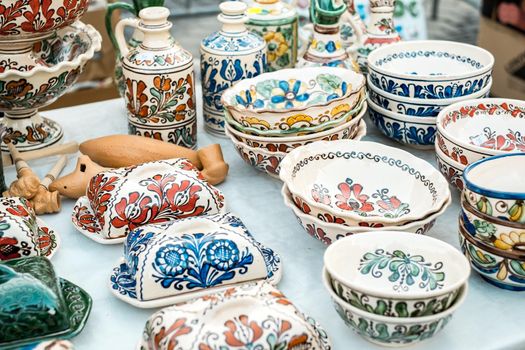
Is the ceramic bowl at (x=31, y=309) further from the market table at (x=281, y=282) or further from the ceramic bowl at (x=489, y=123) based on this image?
the ceramic bowl at (x=489, y=123)

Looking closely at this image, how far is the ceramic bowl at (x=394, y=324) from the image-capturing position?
2.48 feet

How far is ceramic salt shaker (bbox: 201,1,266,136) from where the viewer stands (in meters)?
1.26

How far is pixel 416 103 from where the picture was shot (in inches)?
46.8

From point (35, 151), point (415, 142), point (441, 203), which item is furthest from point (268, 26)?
point (441, 203)

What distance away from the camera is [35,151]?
1.25 m

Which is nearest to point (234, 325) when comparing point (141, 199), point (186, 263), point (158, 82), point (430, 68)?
point (186, 263)

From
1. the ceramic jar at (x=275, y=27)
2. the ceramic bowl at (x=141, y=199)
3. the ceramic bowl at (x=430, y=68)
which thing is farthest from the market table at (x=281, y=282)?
the ceramic jar at (x=275, y=27)

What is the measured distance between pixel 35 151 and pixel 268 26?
1.58 ft

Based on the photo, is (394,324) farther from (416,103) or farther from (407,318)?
(416,103)

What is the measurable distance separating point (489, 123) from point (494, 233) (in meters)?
0.35

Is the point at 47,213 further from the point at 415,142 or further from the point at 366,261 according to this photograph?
the point at 415,142

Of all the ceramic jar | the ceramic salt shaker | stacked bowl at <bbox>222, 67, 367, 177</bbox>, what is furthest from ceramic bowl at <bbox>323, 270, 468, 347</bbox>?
the ceramic jar

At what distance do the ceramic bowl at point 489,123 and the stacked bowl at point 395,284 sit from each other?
34 cm

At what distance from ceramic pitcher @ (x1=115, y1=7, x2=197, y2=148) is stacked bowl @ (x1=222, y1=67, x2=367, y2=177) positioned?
84 millimetres
